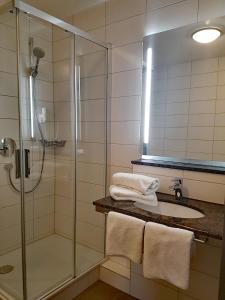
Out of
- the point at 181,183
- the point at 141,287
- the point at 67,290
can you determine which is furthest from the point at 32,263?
the point at 181,183

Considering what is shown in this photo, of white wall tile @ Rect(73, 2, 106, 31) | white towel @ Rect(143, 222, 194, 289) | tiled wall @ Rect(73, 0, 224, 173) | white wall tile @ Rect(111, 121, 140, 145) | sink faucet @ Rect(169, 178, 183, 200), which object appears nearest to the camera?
white towel @ Rect(143, 222, 194, 289)

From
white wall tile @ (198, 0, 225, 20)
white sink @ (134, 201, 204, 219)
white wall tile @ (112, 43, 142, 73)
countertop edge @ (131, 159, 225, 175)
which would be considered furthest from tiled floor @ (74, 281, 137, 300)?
white wall tile @ (198, 0, 225, 20)

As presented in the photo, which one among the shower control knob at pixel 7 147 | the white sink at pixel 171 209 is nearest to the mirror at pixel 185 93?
the white sink at pixel 171 209

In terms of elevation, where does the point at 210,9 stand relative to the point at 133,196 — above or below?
above

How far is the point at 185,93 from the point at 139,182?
Result: 711 millimetres

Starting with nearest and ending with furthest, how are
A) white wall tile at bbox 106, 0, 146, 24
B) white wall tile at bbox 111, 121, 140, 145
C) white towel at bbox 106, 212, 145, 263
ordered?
white towel at bbox 106, 212, 145, 263
white wall tile at bbox 106, 0, 146, 24
white wall tile at bbox 111, 121, 140, 145

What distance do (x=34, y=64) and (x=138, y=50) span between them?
2.86 ft

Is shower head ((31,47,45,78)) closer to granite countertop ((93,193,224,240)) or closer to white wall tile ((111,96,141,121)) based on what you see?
white wall tile ((111,96,141,121))

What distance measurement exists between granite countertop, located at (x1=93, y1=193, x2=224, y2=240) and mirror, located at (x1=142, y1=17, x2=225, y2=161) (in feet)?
1.04

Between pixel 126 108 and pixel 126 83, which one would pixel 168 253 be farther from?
pixel 126 83

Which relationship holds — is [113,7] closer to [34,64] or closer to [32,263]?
[34,64]

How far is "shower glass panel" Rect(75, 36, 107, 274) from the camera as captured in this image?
6.36 ft

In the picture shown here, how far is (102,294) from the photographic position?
5.92 feet

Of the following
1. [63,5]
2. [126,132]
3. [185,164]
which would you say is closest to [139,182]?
[185,164]
